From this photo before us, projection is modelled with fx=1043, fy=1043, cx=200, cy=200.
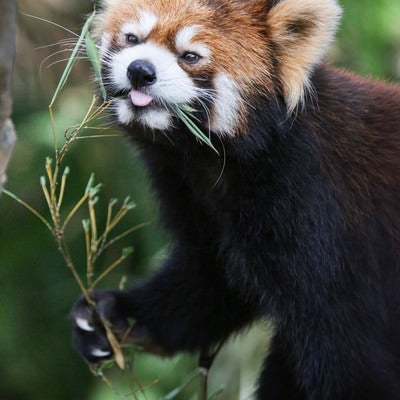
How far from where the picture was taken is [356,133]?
11.6 feet

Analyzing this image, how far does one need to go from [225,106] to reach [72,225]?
104 inches

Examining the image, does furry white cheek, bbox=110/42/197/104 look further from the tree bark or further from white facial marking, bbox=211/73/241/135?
the tree bark

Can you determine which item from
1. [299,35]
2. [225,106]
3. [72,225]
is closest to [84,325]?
[225,106]

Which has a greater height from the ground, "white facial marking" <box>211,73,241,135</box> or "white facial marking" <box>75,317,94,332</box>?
"white facial marking" <box>211,73,241,135</box>

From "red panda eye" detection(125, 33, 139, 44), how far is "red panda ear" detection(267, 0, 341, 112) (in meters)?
0.45

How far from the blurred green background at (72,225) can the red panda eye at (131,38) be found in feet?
5.73

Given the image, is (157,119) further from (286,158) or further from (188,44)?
(286,158)

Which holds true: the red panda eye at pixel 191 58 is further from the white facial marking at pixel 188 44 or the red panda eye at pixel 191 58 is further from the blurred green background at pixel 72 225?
the blurred green background at pixel 72 225

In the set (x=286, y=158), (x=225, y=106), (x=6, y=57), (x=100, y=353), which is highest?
(x=6, y=57)

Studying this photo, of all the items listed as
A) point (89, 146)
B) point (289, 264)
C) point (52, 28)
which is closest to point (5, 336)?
point (89, 146)

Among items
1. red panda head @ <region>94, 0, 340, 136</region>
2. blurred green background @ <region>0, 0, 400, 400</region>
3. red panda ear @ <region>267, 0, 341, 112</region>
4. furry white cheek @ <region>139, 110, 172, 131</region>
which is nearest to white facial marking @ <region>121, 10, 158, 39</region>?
red panda head @ <region>94, 0, 340, 136</region>

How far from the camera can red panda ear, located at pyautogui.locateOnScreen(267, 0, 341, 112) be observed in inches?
134

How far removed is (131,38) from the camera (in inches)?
132

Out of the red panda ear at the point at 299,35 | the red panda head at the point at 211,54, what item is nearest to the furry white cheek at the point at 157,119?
the red panda head at the point at 211,54
